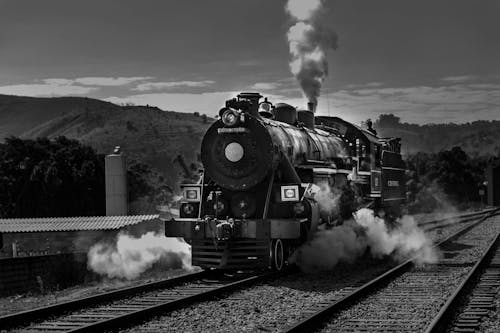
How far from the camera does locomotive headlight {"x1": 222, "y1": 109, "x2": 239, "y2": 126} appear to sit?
14125 mm

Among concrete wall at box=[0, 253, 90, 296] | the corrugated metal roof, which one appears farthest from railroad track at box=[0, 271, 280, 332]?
the corrugated metal roof

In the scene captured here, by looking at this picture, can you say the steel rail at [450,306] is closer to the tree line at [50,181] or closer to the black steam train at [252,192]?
the black steam train at [252,192]

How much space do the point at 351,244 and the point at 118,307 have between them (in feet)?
23.3

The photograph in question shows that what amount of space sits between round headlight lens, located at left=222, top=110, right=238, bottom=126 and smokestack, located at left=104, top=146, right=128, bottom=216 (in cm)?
2492

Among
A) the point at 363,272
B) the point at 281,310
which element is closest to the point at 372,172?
the point at 363,272

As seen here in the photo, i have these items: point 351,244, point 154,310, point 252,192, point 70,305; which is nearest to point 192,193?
point 252,192

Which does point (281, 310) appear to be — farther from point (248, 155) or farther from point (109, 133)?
point (109, 133)

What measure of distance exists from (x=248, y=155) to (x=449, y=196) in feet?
233

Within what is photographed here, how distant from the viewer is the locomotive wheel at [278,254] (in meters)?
13.7

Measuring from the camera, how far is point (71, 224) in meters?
35.5

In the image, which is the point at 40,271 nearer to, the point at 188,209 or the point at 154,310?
the point at 188,209

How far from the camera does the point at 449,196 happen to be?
81.2 meters

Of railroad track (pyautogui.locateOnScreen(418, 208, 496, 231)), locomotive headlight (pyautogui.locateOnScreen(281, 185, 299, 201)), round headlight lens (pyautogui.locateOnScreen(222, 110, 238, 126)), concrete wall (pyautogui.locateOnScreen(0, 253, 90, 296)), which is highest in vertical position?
round headlight lens (pyautogui.locateOnScreen(222, 110, 238, 126))

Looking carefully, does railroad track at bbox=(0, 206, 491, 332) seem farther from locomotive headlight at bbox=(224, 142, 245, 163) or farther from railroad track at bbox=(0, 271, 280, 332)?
locomotive headlight at bbox=(224, 142, 245, 163)
